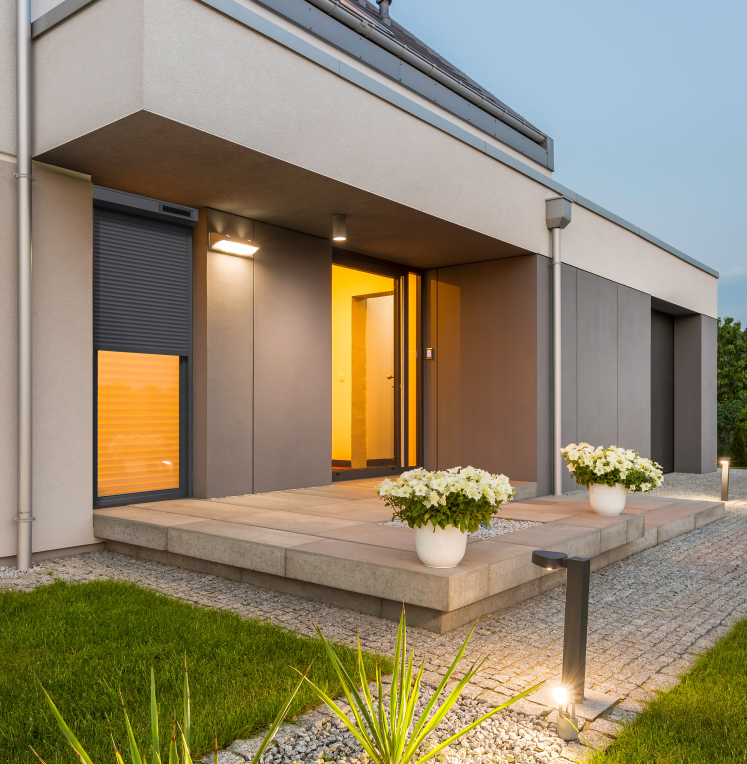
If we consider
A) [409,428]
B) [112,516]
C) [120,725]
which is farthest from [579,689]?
[409,428]

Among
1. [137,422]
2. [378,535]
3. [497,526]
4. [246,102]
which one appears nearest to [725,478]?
[497,526]

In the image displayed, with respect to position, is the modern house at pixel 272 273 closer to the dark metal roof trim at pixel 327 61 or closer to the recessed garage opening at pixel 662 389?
the dark metal roof trim at pixel 327 61

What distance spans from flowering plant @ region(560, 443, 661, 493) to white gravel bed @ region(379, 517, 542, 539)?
2.50 feet

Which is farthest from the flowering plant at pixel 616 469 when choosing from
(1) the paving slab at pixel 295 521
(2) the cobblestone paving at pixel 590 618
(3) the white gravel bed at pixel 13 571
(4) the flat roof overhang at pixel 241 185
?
(3) the white gravel bed at pixel 13 571

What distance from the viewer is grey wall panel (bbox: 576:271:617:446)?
8.80m

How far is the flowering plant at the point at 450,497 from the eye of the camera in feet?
11.5

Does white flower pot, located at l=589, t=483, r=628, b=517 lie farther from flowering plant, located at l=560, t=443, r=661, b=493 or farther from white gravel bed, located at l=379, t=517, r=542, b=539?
white gravel bed, located at l=379, t=517, r=542, b=539

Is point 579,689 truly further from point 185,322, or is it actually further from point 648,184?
point 648,184

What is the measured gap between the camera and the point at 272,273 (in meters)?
6.96

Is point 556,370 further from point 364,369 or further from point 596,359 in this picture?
point 364,369

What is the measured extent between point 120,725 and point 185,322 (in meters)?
4.47

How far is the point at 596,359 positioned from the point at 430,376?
7.68ft

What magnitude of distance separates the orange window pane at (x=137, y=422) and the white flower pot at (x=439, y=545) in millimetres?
3320

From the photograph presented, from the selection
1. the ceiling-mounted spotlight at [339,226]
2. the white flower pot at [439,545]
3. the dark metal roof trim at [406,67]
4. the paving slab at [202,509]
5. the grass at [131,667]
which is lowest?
the grass at [131,667]
